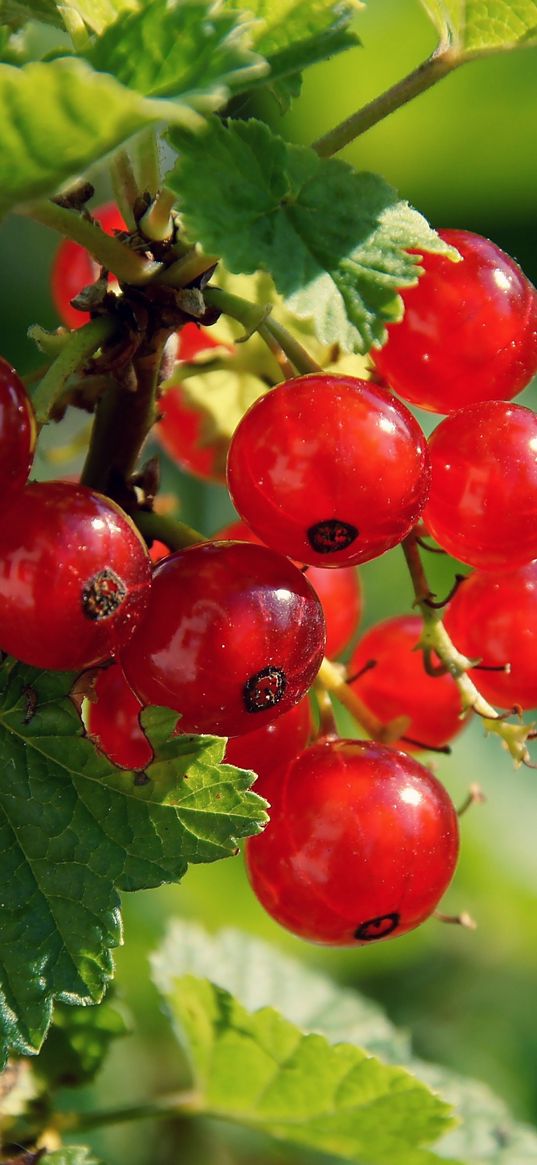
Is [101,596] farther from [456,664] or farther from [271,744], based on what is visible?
[456,664]

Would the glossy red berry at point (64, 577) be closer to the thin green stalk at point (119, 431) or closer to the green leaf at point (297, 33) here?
the thin green stalk at point (119, 431)

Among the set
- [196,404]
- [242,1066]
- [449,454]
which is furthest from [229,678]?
[242,1066]

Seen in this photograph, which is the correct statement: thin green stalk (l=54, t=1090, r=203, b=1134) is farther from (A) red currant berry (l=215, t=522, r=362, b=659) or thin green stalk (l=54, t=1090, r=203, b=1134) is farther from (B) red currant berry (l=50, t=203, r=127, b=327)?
(B) red currant berry (l=50, t=203, r=127, b=327)

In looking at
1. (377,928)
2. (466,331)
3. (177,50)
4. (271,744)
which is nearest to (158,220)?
(177,50)

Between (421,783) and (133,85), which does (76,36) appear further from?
(421,783)

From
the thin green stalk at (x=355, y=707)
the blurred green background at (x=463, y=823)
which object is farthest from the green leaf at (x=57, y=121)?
the blurred green background at (x=463, y=823)

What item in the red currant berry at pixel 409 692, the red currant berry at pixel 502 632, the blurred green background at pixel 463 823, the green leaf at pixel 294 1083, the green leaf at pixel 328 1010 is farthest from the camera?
the blurred green background at pixel 463 823
